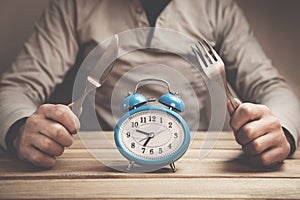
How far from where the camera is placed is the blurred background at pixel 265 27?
5.58 feet

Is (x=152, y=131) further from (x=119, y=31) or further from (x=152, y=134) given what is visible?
(x=119, y=31)

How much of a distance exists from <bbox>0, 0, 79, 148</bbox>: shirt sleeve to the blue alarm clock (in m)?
0.41

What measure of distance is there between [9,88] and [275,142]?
655mm

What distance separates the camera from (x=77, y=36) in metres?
1.43

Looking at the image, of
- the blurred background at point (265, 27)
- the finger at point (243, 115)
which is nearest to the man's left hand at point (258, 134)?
the finger at point (243, 115)

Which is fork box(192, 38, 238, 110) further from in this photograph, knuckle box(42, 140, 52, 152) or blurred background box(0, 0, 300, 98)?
blurred background box(0, 0, 300, 98)

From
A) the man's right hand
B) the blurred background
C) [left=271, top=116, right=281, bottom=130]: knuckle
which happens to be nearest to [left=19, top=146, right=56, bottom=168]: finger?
the man's right hand

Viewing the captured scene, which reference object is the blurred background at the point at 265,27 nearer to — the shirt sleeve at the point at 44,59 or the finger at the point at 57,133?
the shirt sleeve at the point at 44,59

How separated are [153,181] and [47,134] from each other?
8.0 inches

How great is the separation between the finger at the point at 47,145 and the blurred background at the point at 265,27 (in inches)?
34.2

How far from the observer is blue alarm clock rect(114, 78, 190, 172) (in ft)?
2.78

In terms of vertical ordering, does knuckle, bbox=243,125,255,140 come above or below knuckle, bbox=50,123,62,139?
below

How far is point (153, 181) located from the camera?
85 cm

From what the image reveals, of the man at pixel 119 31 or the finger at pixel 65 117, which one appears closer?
the finger at pixel 65 117
